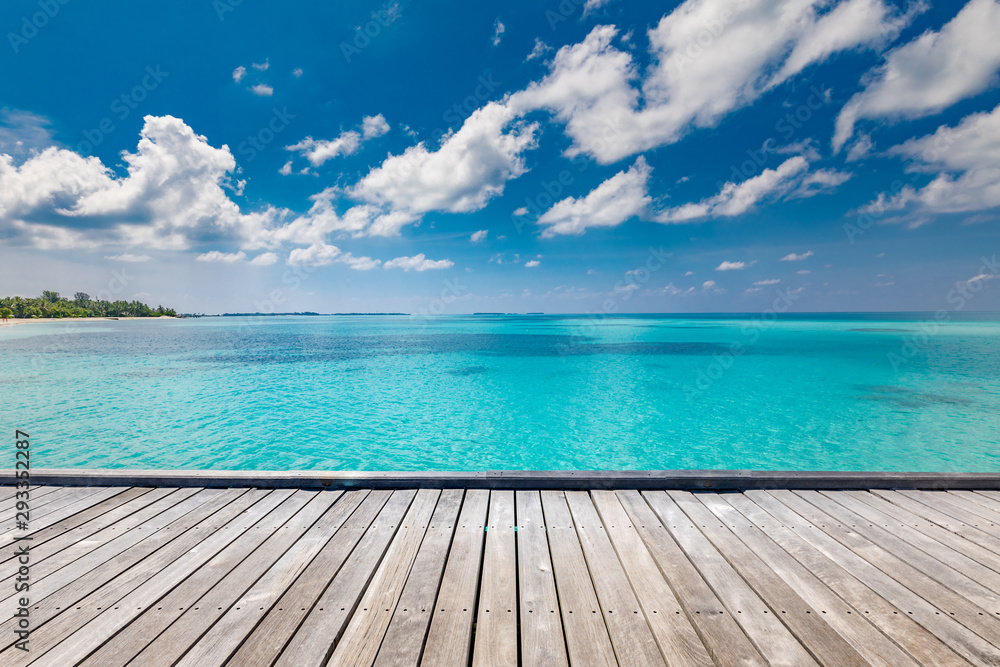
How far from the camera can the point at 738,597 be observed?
257 centimetres

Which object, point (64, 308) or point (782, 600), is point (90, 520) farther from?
point (64, 308)

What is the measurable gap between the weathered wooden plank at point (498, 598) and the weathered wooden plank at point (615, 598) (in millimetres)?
548

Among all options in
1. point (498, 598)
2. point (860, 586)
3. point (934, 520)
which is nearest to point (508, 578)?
point (498, 598)

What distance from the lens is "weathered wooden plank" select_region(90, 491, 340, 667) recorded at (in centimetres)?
213

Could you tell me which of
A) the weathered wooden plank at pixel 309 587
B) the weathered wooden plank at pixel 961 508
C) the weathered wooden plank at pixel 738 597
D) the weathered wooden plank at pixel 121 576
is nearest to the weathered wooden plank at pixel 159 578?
the weathered wooden plank at pixel 121 576

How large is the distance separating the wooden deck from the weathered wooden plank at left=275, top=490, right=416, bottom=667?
0.01m

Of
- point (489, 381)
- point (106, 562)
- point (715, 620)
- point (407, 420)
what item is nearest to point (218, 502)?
point (106, 562)

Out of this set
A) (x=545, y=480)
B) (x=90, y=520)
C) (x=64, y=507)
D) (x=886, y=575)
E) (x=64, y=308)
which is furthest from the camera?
(x=64, y=308)

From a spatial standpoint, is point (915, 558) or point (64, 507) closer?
point (915, 558)

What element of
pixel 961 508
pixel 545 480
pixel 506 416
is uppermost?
pixel 545 480

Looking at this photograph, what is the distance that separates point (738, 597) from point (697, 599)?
0.27 m

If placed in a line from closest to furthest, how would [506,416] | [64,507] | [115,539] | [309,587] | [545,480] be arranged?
1. [309,587]
2. [115,539]
3. [64,507]
4. [545,480]
5. [506,416]

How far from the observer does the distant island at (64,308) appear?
371 ft

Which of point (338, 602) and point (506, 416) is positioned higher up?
point (338, 602)
